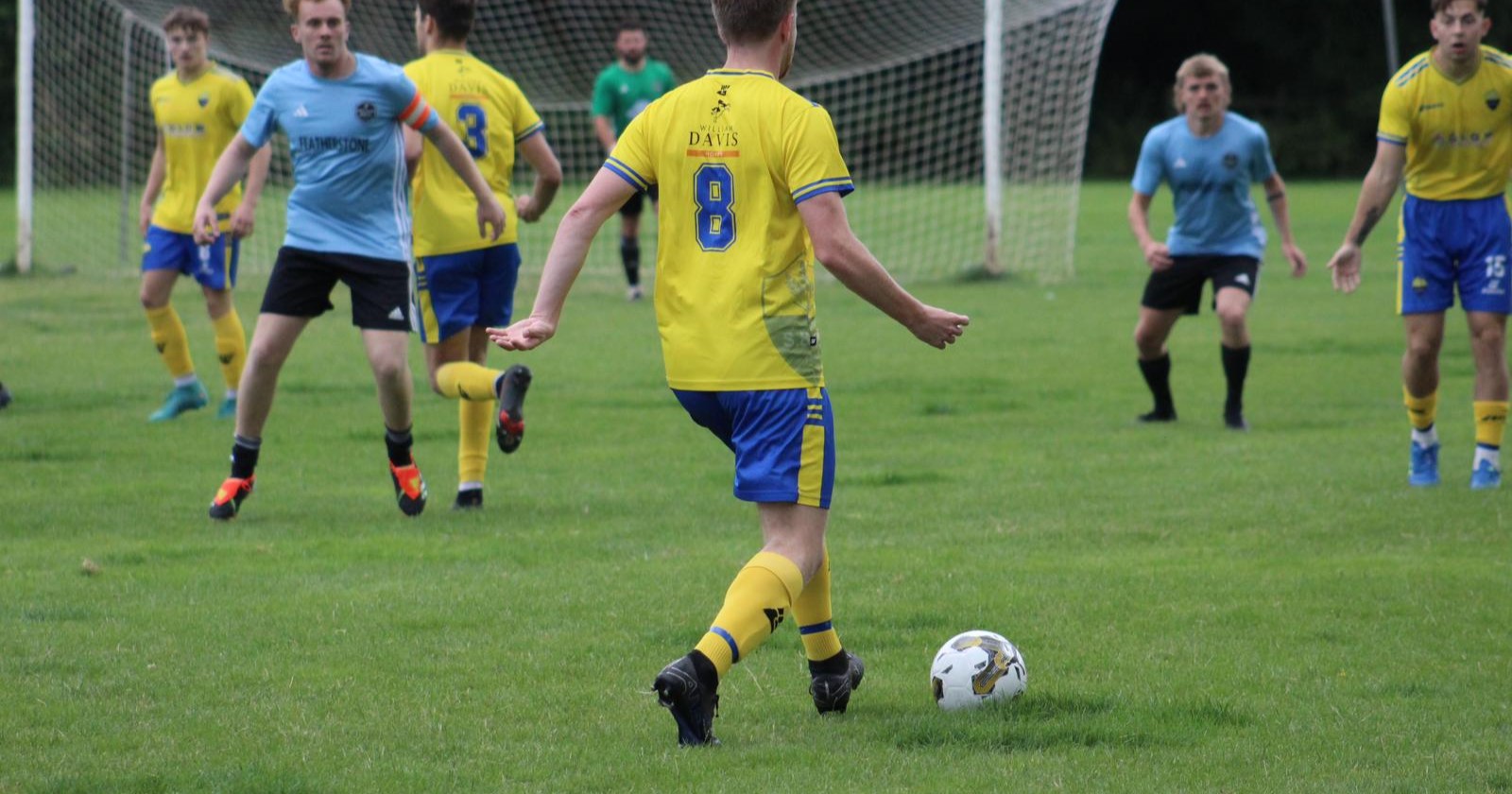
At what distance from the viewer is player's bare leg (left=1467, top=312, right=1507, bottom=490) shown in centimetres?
754

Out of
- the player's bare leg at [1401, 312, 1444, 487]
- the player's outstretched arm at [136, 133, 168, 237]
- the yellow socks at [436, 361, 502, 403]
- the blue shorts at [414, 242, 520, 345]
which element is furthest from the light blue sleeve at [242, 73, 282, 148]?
the player's bare leg at [1401, 312, 1444, 487]

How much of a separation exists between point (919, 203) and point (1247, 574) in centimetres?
1890

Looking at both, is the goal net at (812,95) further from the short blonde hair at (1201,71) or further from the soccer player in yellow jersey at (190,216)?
the soccer player in yellow jersey at (190,216)

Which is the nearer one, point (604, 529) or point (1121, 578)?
point (1121, 578)

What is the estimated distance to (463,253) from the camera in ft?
23.9

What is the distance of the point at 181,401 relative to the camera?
10.1 m

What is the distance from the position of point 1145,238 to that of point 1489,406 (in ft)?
7.76

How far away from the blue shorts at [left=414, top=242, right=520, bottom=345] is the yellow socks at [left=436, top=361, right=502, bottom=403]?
0.59 ft

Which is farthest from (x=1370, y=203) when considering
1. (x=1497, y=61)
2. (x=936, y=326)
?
(x=936, y=326)

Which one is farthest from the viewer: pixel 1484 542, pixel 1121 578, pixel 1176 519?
pixel 1176 519

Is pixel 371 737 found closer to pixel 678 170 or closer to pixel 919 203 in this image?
pixel 678 170

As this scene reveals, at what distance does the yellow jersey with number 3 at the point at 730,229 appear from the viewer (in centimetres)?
401

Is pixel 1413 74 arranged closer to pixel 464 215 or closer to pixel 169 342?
pixel 464 215

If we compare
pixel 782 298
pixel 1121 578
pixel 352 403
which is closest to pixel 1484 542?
pixel 1121 578
